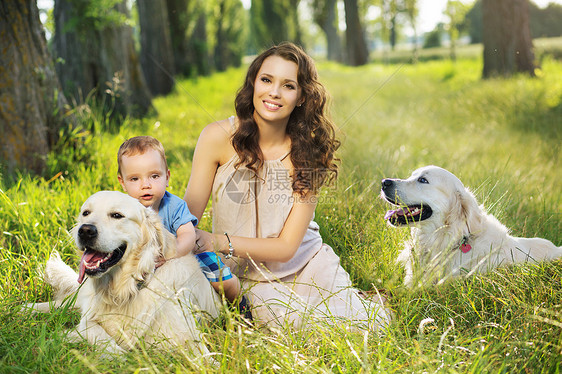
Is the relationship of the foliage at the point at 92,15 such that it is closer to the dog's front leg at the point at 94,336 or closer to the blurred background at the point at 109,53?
the blurred background at the point at 109,53

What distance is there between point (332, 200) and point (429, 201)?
3.23 ft

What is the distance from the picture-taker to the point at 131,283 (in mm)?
2186

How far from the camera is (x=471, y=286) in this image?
2.66 meters

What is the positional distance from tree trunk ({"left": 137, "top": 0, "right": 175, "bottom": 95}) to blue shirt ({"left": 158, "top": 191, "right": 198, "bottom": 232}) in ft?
30.2

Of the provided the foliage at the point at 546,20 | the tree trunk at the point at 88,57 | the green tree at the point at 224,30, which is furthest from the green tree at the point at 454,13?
the tree trunk at the point at 88,57

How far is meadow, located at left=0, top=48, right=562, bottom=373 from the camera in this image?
6.44 feet

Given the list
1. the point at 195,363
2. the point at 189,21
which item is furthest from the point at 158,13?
the point at 195,363

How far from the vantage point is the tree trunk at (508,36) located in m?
11.1

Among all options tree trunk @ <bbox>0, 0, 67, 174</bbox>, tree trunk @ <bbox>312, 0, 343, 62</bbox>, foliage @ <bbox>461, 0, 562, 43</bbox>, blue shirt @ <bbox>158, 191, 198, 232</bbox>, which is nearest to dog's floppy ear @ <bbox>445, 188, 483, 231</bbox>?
blue shirt @ <bbox>158, 191, 198, 232</bbox>

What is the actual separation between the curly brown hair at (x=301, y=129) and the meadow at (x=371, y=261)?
22.9 inches

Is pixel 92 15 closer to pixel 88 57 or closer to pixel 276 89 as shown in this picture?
pixel 88 57

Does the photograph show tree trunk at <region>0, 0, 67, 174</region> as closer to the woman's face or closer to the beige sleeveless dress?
the beige sleeveless dress

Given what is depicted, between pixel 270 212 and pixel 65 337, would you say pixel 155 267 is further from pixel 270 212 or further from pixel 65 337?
pixel 270 212

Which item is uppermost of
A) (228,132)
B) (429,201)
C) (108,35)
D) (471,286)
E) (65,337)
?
(108,35)
